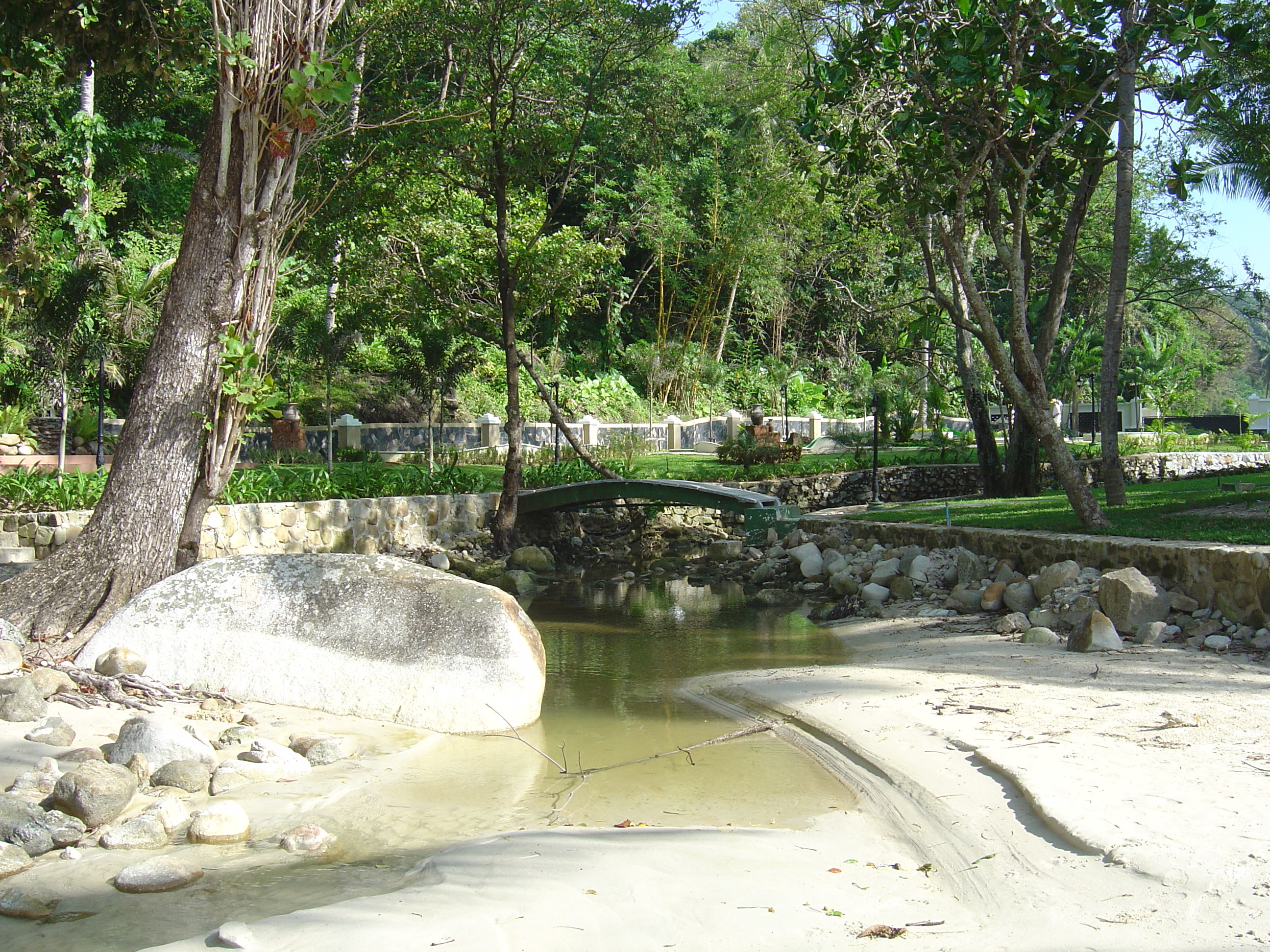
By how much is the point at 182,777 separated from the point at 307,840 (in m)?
1.04

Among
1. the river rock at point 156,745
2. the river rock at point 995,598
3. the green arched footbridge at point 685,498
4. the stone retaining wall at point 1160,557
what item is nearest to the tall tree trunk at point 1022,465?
the green arched footbridge at point 685,498

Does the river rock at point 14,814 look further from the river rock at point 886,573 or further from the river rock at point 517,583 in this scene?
the river rock at point 886,573

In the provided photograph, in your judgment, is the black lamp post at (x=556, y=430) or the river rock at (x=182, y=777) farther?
the black lamp post at (x=556, y=430)

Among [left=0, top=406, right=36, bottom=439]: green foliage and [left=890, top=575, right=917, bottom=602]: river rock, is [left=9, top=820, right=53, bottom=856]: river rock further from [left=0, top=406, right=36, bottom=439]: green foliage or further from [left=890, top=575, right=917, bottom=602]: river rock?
[left=0, top=406, right=36, bottom=439]: green foliage

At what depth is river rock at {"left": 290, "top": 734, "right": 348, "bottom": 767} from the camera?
18.7 ft

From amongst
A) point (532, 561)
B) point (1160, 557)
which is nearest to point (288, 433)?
point (532, 561)

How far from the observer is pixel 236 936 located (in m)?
3.29

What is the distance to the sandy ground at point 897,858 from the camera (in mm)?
3453

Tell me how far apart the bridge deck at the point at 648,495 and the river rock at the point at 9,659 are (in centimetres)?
973

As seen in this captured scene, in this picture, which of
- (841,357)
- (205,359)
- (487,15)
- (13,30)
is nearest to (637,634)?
(205,359)

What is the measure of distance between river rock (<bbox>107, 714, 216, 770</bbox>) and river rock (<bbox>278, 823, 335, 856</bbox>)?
3.23 feet

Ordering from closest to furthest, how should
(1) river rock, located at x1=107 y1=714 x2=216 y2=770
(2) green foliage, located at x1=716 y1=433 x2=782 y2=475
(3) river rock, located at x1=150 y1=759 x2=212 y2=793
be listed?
(3) river rock, located at x1=150 y1=759 x2=212 y2=793
(1) river rock, located at x1=107 y1=714 x2=216 y2=770
(2) green foliage, located at x1=716 y1=433 x2=782 y2=475

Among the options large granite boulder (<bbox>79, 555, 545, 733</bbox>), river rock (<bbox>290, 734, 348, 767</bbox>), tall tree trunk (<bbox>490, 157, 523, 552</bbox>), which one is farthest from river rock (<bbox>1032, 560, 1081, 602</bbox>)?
tall tree trunk (<bbox>490, 157, 523, 552</bbox>)

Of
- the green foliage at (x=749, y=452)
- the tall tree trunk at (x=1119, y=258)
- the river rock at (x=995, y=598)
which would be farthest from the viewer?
the green foliage at (x=749, y=452)
